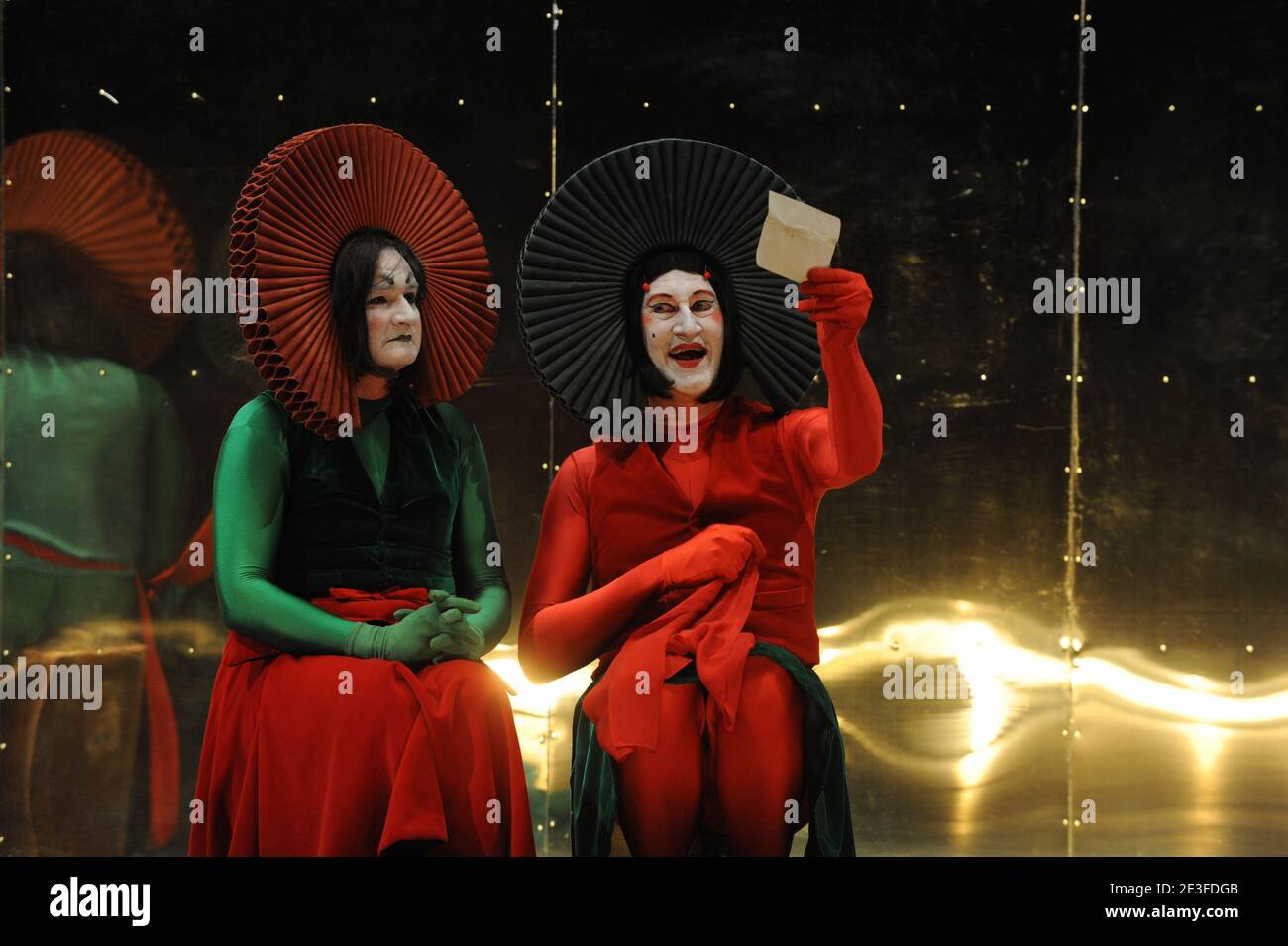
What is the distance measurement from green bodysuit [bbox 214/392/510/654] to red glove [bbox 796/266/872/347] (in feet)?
2.79

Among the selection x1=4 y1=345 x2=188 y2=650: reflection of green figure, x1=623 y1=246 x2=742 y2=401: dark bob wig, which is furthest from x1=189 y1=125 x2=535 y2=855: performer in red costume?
x1=4 y1=345 x2=188 y2=650: reflection of green figure

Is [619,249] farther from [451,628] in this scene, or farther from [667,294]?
[451,628]

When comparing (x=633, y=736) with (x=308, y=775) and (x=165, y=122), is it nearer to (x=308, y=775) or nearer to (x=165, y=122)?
(x=308, y=775)

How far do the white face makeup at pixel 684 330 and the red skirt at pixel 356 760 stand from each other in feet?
2.55

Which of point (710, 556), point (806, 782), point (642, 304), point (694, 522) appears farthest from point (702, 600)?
point (642, 304)

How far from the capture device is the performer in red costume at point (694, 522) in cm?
298

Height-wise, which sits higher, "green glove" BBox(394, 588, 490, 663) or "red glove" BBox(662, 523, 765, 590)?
"red glove" BBox(662, 523, 765, 590)

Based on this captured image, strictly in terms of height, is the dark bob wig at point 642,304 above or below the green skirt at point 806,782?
above

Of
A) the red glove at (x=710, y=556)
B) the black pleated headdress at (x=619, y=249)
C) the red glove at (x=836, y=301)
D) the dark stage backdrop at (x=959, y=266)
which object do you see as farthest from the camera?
the dark stage backdrop at (x=959, y=266)

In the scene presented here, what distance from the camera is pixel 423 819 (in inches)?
111

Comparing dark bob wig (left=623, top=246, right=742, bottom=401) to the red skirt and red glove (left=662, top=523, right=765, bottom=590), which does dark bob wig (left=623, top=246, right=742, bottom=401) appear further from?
the red skirt

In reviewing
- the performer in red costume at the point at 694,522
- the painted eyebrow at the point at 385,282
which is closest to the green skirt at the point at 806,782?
the performer in red costume at the point at 694,522

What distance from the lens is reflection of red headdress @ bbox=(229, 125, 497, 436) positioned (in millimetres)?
2982

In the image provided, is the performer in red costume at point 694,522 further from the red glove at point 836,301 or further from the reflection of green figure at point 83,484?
the reflection of green figure at point 83,484
